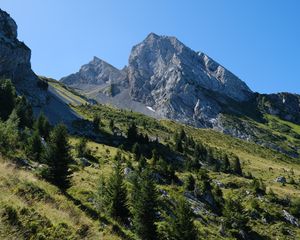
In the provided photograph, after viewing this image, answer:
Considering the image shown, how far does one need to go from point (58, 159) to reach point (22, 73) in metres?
153

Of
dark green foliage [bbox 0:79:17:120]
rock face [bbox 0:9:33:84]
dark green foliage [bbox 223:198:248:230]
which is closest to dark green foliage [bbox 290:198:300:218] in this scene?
dark green foliage [bbox 223:198:248:230]

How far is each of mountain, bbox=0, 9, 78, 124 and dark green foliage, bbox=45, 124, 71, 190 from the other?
111 metres

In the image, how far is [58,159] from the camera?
3031 cm

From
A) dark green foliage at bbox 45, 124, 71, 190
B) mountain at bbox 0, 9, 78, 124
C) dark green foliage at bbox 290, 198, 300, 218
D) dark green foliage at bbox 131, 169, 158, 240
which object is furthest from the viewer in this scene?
mountain at bbox 0, 9, 78, 124

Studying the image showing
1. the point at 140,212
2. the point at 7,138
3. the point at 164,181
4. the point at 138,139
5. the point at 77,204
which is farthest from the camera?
the point at 138,139

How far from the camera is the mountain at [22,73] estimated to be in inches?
5930

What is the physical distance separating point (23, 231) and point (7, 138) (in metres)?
27.4

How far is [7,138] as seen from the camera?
40.1 meters

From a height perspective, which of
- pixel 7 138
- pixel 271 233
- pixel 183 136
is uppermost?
pixel 183 136

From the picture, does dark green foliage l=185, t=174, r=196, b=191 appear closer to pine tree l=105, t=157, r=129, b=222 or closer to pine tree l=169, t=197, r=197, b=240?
pine tree l=169, t=197, r=197, b=240

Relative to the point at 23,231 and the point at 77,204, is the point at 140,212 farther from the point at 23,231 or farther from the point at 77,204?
the point at 23,231

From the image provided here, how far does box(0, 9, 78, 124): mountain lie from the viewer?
150625 mm

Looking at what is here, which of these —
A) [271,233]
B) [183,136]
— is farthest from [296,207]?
[183,136]

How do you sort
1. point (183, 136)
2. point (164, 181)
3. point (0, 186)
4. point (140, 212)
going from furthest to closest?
point (183, 136)
point (164, 181)
point (140, 212)
point (0, 186)
